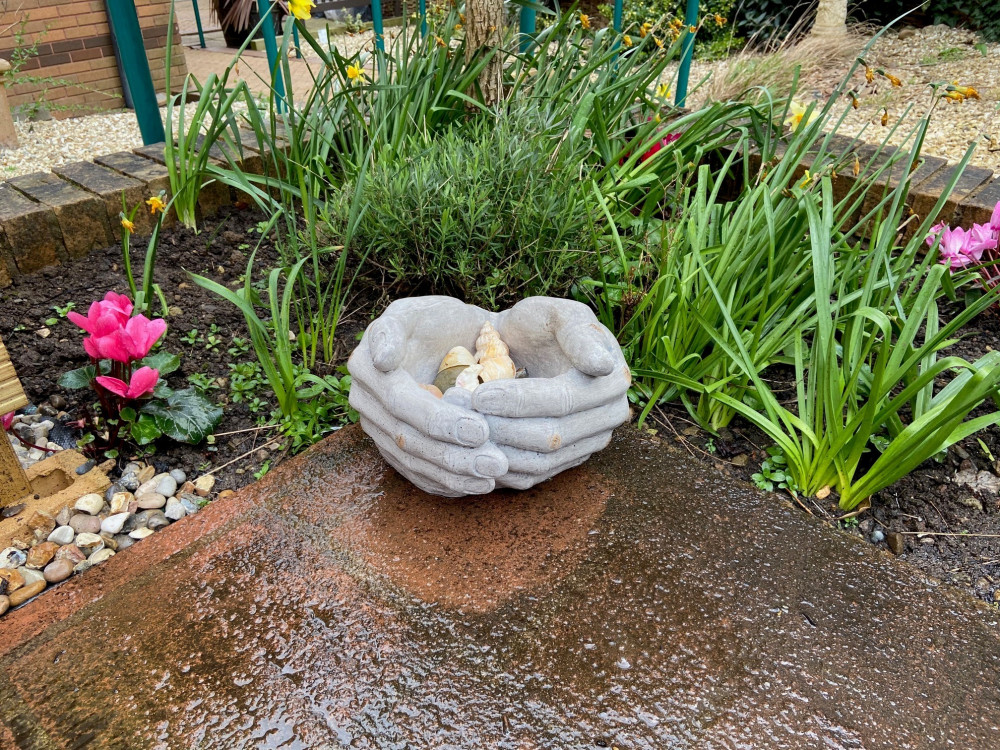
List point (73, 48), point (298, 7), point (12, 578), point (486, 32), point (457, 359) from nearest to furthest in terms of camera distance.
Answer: point (12, 578)
point (457, 359)
point (298, 7)
point (486, 32)
point (73, 48)

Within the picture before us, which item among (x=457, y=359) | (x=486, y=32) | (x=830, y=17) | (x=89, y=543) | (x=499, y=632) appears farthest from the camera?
(x=830, y=17)

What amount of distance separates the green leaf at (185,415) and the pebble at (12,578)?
Answer: 0.41 meters

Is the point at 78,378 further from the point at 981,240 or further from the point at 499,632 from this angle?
the point at 981,240

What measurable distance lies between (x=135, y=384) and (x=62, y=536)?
35cm

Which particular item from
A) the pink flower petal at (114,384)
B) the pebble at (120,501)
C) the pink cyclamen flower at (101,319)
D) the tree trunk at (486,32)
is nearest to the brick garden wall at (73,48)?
the tree trunk at (486,32)

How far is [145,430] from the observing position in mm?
1657

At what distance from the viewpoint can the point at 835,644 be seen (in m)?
1.28

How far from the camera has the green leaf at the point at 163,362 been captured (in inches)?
70.5

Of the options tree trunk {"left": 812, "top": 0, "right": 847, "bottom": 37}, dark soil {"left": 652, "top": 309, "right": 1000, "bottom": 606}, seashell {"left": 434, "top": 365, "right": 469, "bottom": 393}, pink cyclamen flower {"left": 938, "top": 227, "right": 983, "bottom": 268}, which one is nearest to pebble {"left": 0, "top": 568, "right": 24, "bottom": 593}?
seashell {"left": 434, "top": 365, "right": 469, "bottom": 393}

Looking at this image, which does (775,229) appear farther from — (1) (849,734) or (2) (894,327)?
(1) (849,734)

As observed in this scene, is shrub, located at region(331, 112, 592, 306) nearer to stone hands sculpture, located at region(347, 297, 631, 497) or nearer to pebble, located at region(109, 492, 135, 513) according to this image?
stone hands sculpture, located at region(347, 297, 631, 497)

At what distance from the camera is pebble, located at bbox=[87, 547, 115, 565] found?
146 cm

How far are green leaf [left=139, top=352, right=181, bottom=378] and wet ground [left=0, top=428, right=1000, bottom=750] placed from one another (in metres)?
0.44

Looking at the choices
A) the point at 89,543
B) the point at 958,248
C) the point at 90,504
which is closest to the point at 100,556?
the point at 89,543
